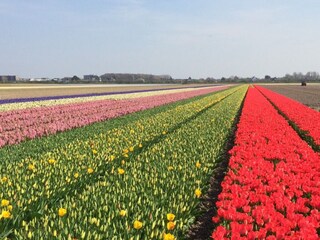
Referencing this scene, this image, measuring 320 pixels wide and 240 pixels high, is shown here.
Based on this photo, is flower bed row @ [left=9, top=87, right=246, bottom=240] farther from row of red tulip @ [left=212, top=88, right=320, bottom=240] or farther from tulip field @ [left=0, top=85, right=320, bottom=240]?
row of red tulip @ [left=212, top=88, right=320, bottom=240]

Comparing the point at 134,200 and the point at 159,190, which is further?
the point at 159,190

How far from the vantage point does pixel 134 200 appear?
17.4ft

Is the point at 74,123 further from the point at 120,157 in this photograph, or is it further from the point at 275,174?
the point at 275,174

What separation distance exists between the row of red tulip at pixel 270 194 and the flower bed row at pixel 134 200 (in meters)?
0.56

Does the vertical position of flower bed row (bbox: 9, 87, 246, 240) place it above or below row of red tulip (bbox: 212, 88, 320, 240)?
below

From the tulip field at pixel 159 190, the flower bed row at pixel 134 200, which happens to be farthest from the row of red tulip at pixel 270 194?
the flower bed row at pixel 134 200

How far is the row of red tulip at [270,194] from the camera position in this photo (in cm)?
394

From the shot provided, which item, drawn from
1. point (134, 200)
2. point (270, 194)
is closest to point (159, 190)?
point (134, 200)

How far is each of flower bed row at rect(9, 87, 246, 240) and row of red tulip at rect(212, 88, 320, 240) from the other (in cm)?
56

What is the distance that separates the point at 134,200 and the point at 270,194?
1.99 metres

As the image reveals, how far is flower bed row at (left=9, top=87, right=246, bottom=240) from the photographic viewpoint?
162 inches

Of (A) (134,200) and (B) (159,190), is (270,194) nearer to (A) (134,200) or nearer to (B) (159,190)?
(B) (159,190)

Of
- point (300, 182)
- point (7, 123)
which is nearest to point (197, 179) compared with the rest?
point (300, 182)

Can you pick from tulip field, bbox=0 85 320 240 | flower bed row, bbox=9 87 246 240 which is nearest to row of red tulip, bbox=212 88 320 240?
tulip field, bbox=0 85 320 240
